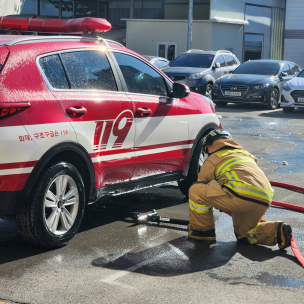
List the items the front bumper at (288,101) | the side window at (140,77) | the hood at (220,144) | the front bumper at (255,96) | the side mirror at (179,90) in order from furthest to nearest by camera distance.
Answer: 1. the front bumper at (255,96)
2. the front bumper at (288,101)
3. the side mirror at (179,90)
4. the side window at (140,77)
5. the hood at (220,144)

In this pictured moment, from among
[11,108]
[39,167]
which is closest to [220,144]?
[39,167]

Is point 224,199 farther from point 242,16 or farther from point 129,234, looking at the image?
point 242,16

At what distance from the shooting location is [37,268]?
14.5 ft

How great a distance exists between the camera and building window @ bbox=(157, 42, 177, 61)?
109 ft

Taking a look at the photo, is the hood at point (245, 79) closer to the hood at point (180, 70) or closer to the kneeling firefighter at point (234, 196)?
the hood at point (180, 70)

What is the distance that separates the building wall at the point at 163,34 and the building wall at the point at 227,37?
555mm

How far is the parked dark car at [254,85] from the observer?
18.0m

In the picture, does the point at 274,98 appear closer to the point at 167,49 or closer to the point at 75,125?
the point at 75,125

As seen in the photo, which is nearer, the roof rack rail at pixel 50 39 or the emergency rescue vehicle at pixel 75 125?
the emergency rescue vehicle at pixel 75 125

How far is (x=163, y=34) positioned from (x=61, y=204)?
96.8 feet

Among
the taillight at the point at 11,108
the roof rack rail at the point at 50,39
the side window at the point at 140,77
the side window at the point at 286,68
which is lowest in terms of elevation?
the side window at the point at 286,68

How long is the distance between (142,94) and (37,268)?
219cm

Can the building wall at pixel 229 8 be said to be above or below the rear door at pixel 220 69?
above

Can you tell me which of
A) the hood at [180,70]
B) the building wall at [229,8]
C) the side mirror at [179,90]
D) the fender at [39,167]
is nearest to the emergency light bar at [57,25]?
the side mirror at [179,90]
